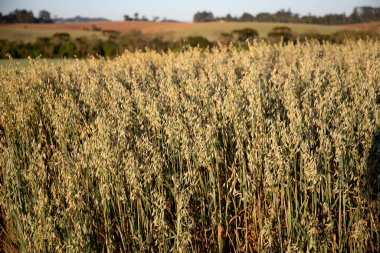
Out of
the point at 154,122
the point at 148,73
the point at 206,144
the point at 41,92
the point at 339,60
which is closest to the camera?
the point at 206,144

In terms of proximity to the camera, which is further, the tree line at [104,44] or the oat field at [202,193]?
the tree line at [104,44]

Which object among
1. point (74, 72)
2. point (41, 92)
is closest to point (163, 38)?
point (74, 72)

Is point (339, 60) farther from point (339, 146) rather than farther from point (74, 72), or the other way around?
point (339, 146)

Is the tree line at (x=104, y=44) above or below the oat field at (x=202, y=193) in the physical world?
above

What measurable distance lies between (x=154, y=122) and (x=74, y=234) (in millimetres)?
1230

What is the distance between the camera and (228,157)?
3.23 m

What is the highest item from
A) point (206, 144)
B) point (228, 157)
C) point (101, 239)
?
point (206, 144)

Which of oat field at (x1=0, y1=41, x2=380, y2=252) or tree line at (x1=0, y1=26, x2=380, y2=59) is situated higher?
tree line at (x1=0, y1=26, x2=380, y2=59)

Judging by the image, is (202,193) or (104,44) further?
(104,44)

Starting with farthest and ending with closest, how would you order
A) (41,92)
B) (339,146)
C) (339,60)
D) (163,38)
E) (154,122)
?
1. (163,38)
2. (339,60)
3. (41,92)
4. (154,122)
5. (339,146)

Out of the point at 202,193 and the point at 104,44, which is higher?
the point at 104,44

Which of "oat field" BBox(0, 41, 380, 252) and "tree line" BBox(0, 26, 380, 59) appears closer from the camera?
"oat field" BBox(0, 41, 380, 252)

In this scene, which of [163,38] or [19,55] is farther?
[163,38]

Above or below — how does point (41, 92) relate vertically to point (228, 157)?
above
